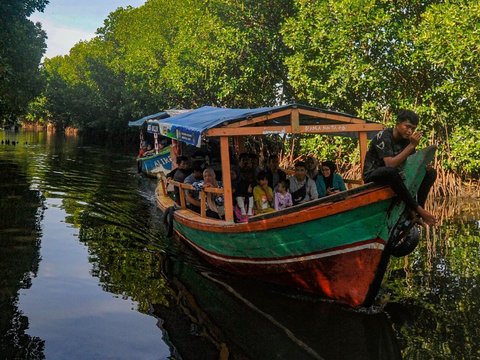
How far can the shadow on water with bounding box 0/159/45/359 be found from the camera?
4832mm

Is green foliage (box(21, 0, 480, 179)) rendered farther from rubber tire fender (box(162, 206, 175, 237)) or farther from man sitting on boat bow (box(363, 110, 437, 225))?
man sitting on boat bow (box(363, 110, 437, 225))

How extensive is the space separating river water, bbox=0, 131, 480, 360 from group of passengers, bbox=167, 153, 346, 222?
1045 millimetres

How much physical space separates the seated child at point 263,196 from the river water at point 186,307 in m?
1.24

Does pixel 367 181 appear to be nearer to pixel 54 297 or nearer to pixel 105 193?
pixel 54 297

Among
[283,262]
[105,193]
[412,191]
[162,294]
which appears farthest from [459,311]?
[105,193]

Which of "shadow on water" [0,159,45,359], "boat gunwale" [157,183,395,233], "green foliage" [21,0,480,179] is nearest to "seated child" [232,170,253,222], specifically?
"boat gunwale" [157,183,395,233]

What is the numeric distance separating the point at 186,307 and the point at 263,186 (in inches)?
102

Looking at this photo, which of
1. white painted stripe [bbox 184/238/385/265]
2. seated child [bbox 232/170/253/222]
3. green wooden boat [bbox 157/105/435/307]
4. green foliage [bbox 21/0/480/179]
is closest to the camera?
green wooden boat [bbox 157/105/435/307]

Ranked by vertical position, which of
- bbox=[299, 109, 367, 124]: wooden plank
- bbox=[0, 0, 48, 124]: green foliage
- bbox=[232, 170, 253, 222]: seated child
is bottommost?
bbox=[232, 170, 253, 222]: seated child

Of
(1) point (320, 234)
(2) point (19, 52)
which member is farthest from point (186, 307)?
(2) point (19, 52)

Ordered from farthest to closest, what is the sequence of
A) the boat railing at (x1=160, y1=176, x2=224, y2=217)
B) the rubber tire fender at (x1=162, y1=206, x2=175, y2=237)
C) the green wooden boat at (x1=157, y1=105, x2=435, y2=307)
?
the rubber tire fender at (x1=162, y1=206, x2=175, y2=237)
the boat railing at (x1=160, y1=176, x2=224, y2=217)
the green wooden boat at (x1=157, y1=105, x2=435, y2=307)

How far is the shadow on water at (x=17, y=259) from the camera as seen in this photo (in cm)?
483

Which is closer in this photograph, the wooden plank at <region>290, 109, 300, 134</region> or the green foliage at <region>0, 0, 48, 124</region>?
the wooden plank at <region>290, 109, 300, 134</region>

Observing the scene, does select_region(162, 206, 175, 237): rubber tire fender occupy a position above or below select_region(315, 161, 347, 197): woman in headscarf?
below
